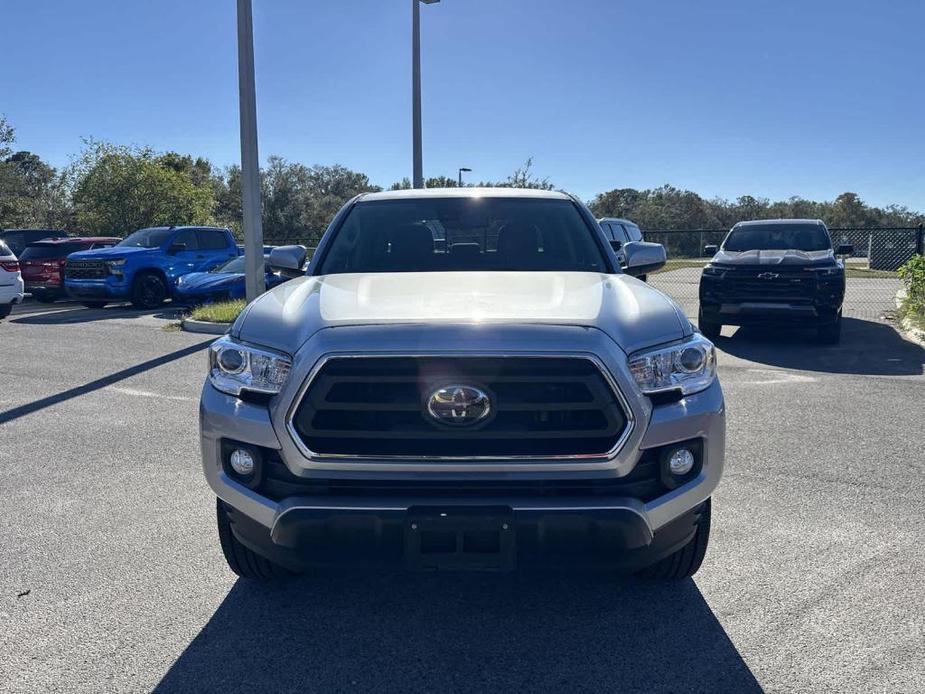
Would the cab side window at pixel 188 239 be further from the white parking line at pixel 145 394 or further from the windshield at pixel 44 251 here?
the white parking line at pixel 145 394

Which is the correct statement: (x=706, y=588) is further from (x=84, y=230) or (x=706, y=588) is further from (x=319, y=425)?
(x=84, y=230)

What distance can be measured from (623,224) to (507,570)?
1744cm

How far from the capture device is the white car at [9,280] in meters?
13.9

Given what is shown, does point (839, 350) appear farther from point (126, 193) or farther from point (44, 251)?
point (126, 193)

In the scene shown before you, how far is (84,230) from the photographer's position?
3272 centimetres

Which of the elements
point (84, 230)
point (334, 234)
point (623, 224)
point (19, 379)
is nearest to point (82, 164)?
point (84, 230)

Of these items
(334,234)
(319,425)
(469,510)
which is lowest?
(469,510)

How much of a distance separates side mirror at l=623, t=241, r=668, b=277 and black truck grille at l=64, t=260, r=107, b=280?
45.8 ft

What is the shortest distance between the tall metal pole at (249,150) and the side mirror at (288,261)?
7350mm

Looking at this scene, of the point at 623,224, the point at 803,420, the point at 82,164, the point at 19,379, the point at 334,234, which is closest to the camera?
the point at 334,234

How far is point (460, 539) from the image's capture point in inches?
105

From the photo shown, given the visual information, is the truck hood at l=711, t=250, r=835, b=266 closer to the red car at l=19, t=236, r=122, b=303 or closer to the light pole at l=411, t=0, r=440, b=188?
the light pole at l=411, t=0, r=440, b=188

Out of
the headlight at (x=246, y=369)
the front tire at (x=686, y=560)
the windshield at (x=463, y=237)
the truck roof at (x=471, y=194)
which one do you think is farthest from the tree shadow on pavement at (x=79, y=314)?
the front tire at (x=686, y=560)

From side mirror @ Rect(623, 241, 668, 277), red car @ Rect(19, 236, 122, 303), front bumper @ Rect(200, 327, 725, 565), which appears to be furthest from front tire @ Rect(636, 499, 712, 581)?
red car @ Rect(19, 236, 122, 303)
